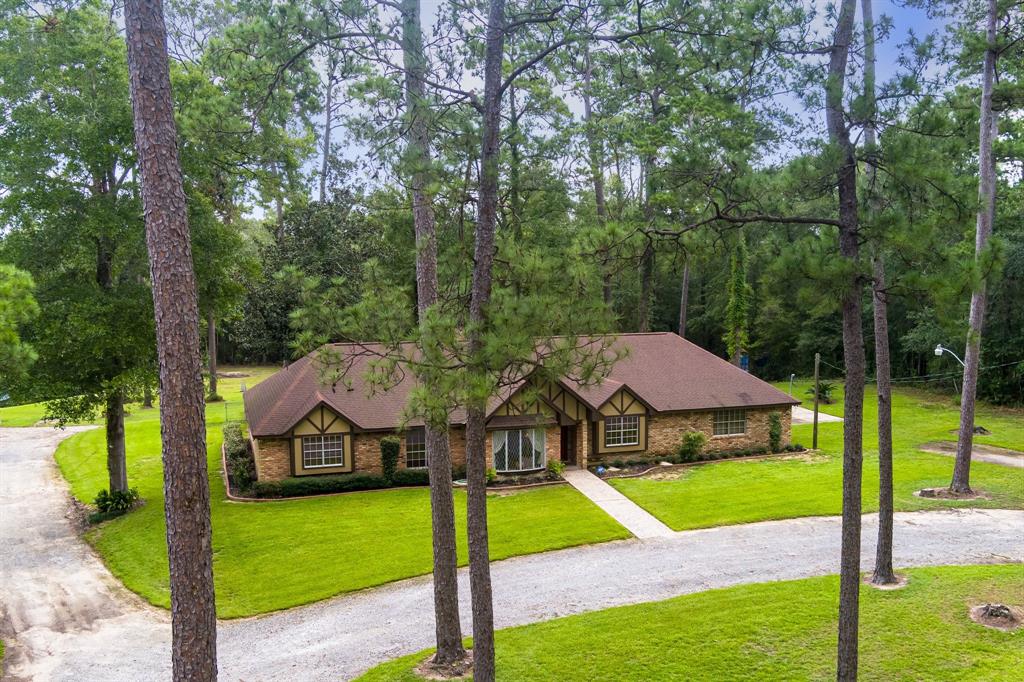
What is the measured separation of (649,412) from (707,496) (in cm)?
418

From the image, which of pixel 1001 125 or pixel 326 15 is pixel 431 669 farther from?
pixel 1001 125

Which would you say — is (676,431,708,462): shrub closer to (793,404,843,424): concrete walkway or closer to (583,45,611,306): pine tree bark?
(583,45,611,306): pine tree bark

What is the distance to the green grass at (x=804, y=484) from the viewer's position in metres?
16.4

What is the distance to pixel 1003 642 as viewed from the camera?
9.16 metres

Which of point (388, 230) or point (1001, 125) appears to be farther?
point (1001, 125)

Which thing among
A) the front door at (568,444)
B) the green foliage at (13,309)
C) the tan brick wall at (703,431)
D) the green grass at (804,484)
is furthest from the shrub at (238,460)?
the green grass at (804,484)

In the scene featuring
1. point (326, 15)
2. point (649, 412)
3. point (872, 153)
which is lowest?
point (649, 412)

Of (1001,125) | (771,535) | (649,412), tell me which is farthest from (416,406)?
(1001,125)

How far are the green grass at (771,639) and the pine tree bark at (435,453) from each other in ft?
2.54

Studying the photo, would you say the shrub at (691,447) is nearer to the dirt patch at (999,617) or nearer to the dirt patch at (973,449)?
the dirt patch at (973,449)

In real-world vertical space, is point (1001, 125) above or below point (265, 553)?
above

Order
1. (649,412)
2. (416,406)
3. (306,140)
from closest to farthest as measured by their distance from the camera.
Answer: (416,406) < (306,140) < (649,412)

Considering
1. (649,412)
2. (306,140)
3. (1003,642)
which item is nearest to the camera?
(1003,642)

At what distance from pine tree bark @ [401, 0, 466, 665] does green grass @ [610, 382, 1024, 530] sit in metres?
7.80
